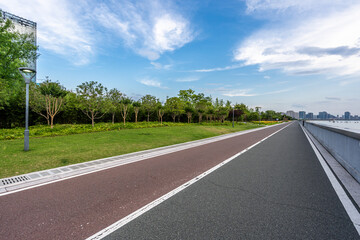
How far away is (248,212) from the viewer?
3268 millimetres

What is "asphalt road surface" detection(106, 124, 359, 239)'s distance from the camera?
2662 millimetres

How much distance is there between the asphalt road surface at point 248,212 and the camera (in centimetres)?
266

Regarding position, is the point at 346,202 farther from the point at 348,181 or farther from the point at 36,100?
the point at 36,100

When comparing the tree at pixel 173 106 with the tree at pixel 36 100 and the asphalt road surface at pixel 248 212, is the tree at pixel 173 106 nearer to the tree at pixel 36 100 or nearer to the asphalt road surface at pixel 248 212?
the tree at pixel 36 100

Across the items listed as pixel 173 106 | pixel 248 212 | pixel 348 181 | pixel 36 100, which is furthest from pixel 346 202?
pixel 173 106

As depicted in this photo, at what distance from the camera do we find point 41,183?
4.81 metres

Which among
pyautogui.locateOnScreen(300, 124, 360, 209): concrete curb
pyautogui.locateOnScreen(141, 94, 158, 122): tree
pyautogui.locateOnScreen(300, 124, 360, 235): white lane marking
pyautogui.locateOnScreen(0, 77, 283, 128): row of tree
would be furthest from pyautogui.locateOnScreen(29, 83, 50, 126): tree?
pyautogui.locateOnScreen(300, 124, 360, 209): concrete curb

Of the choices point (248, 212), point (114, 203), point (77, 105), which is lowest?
point (114, 203)

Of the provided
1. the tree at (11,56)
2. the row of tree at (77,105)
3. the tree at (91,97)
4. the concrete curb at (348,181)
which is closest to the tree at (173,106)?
the row of tree at (77,105)

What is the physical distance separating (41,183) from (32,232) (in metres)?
2.60

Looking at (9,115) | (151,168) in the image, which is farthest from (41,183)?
(9,115)

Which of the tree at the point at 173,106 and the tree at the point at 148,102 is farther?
the tree at the point at 173,106

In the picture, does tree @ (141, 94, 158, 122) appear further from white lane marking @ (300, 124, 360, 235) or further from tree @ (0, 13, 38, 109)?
white lane marking @ (300, 124, 360, 235)

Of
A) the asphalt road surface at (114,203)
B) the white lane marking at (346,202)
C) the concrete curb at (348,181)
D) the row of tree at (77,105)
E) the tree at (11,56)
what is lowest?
the asphalt road surface at (114,203)
